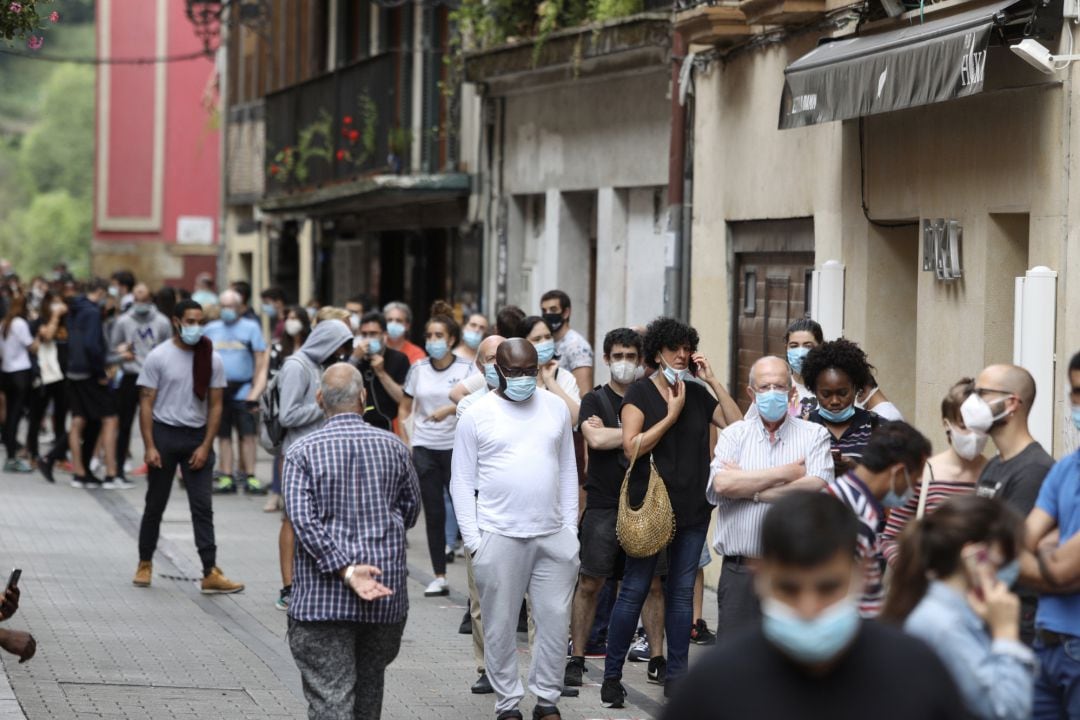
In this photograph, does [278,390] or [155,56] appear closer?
[278,390]

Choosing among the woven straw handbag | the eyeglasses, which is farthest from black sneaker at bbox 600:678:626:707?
the eyeglasses

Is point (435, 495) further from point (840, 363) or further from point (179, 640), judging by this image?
point (840, 363)

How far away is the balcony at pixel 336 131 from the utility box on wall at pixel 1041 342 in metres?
13.5

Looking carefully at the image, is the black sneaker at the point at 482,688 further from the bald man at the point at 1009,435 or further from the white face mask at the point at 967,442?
the bald man at the point at 1009,435

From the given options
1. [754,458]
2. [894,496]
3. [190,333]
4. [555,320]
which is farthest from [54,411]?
[894,496]

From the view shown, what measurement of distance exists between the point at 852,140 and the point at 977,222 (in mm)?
2123

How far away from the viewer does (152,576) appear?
45.4 feet

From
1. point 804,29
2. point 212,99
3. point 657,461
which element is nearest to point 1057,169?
point 657,461

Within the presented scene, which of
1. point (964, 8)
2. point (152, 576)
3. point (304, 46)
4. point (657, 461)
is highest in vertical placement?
point (304, 46)

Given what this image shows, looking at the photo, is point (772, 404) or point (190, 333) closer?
point (772, 404)

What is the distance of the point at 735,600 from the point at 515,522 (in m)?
1.18

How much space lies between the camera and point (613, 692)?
959cm

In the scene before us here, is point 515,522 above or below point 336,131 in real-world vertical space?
below

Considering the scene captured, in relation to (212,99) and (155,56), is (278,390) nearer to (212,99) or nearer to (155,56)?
(212,99)
